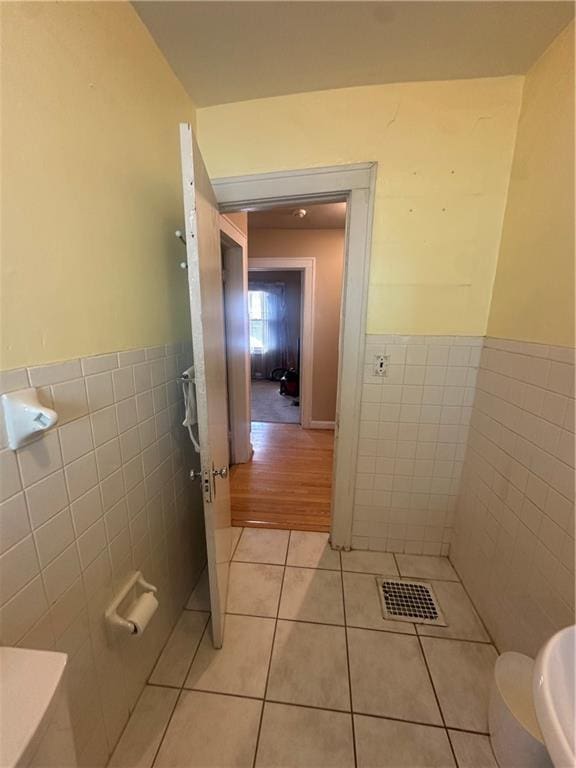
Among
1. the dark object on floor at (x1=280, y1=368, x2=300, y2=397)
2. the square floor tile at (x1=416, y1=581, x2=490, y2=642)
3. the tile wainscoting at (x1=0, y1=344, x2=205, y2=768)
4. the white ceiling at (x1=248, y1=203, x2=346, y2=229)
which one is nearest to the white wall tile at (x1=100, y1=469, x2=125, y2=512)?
the tile wainscoting at (x1=0, y1=344, x2=205, y2=768)

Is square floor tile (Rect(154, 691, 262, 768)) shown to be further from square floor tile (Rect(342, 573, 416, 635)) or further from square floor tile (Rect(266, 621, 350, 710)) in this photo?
square floor tile (Rect(342, 573, 416, 635))

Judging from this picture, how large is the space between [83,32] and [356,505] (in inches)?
86.6

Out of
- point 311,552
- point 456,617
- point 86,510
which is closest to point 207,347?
point 86,510

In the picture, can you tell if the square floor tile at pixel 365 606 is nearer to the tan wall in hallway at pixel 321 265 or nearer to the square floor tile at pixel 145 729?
the square floor tile at pixel 145 729

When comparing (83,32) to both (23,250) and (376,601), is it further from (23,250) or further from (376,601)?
(376,601)

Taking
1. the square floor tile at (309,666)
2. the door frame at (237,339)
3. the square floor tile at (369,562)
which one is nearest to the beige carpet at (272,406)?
the door frame at (237,339)

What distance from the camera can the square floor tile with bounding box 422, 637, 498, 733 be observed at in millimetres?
1065

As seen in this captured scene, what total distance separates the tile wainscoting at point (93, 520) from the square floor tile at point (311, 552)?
752mm

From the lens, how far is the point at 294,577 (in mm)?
1646

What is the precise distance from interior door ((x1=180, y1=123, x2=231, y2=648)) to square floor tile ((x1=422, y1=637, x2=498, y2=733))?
91 cm

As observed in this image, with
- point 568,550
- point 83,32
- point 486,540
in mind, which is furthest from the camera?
point 486,540

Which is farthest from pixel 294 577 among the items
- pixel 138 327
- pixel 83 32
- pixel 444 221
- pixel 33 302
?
pixel 83 32

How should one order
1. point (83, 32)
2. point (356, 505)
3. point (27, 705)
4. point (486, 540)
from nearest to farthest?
point (27, 705) < point (83, 32) < point (486, 540) < point (356, 505)

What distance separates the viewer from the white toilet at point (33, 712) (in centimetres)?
43
